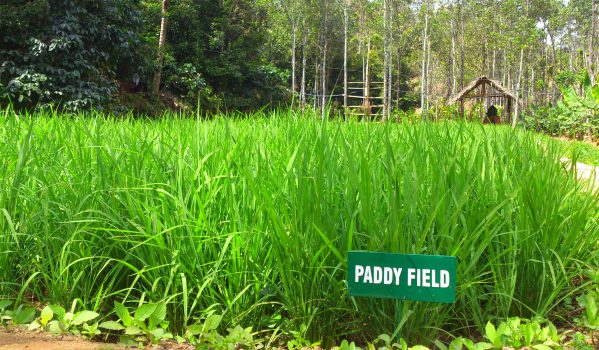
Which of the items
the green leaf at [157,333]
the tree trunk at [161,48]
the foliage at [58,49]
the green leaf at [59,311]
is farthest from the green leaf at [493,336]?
the tree trunk at [161,48]

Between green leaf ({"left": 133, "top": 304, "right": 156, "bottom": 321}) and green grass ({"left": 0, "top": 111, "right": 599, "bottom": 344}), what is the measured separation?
0.24 feet

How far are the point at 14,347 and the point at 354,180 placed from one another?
1.02 meters

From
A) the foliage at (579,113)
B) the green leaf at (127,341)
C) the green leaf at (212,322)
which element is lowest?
the green leaf at (127,341)

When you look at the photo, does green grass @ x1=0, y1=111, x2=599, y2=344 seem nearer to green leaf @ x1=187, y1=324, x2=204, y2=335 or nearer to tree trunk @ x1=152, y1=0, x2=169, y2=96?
green leaf @ x1=187, y1=324, x2=204, y2=335

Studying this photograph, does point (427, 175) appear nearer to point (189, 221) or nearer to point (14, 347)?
point (189, 221)

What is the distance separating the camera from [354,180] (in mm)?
1653

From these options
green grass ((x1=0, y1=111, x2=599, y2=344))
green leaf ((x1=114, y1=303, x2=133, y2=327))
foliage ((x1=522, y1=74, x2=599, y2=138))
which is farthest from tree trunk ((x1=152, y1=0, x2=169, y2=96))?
green leaf ((x1=114, y1=303, x2=133, y2=327))

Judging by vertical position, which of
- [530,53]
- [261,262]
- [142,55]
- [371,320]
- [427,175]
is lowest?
[371,320]

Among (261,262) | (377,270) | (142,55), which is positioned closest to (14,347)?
(261,262)

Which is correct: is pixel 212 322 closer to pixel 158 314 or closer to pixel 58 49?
pixel 158 314

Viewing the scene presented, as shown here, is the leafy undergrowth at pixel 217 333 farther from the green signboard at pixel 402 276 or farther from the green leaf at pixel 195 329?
the green signboard at pixel 402 276

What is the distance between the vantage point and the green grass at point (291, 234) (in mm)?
1621

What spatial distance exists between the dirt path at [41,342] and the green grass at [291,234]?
16 centimetres

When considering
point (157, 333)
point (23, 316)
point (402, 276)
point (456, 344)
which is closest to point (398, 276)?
point (402, 276)
